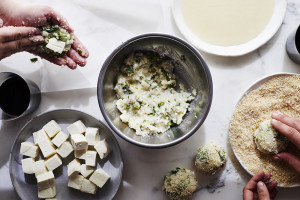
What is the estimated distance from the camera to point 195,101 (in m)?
1.60

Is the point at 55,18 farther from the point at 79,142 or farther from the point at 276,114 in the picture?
the point at 276,114

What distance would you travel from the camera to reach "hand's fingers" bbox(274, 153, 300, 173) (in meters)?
1.54

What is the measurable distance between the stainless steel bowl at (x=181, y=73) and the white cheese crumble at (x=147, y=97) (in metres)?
0.03

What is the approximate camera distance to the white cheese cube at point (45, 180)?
5.13 feet

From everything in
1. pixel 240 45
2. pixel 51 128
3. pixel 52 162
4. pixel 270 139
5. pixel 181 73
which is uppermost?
pixel 240 45

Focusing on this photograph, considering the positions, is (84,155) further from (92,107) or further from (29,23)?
(29,23)

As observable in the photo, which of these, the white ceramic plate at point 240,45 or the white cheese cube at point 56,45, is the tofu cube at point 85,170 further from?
the white ceramic plate at point 240,45

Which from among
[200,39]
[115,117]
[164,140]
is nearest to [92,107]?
[115,117]

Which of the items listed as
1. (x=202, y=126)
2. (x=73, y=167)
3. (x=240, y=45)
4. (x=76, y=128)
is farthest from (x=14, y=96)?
(x=240, y=45)

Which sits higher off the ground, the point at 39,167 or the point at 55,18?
the point at 55,18

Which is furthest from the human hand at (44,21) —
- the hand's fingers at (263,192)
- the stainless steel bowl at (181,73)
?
the hand's fingers at (263,192)

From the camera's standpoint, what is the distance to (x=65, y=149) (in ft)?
5.28

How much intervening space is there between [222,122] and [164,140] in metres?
0.34

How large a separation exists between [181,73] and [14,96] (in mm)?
830
